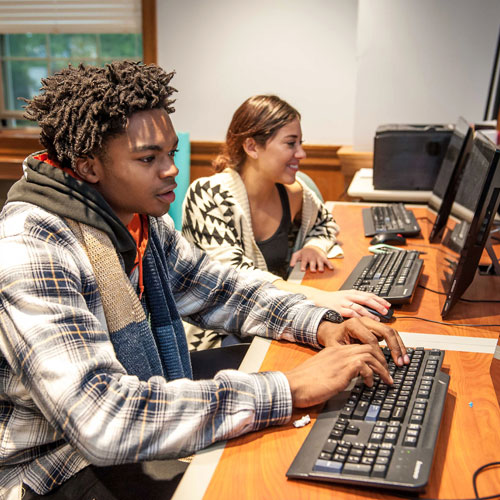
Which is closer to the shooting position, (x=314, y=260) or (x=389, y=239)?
(x=314, y=260)

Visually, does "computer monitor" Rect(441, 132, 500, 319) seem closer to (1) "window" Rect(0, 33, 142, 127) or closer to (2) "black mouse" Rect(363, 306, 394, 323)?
(2) "black mouse" Rect(363, 306, 394, 323)

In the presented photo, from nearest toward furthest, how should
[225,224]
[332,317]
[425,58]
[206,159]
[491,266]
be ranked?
[332,317] → [491,266] → [225,224] → [425,58] → [206,159]

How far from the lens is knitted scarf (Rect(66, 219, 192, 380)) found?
1.01m

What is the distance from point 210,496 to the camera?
0.73 m

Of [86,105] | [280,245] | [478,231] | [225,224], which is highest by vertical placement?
[86,105]

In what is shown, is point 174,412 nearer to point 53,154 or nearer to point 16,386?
point 16,386

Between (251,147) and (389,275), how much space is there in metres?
0.77

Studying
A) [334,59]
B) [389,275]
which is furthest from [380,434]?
[334,59]

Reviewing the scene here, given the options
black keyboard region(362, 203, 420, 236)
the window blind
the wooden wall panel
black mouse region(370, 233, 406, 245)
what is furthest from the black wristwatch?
the window blind

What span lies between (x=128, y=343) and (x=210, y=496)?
41cm

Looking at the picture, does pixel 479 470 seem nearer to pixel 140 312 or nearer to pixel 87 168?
pixel 140 312

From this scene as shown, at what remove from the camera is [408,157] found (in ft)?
8.87

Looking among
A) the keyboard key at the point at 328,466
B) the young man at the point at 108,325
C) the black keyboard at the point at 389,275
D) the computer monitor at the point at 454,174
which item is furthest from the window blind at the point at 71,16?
the keyboard key at the point at 328,466

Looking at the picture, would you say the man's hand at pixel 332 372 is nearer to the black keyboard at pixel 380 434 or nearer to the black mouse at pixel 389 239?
the black keyboard at pixel 380 434
